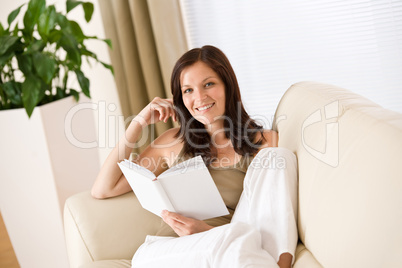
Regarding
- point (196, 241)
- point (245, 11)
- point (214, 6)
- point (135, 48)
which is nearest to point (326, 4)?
point (245, 11)

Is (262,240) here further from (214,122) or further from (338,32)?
(338,32)

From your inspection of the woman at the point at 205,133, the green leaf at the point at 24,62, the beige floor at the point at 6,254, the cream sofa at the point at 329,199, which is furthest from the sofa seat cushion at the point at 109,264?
the beige floor at the point at 6,254

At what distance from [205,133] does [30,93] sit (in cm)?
95

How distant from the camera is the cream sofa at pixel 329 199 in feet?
3.35

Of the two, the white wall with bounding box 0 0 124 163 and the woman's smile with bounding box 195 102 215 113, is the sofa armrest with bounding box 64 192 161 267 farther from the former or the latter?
the white wall with bounding box 0 0 124 163

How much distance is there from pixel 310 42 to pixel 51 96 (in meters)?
1.53

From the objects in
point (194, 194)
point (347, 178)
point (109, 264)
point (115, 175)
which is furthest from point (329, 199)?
point (115, 175)

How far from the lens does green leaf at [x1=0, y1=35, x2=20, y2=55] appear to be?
220cm

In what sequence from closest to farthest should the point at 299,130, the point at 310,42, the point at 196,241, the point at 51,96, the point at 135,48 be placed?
the point at 196,241 → the point at 299,130 → the point at 51,96 → the point at 310,42 → the point at 135,48

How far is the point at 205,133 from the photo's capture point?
193cm

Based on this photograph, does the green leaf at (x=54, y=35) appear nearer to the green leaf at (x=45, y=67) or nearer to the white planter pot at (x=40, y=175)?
the green leaf at (x=45, y=67)

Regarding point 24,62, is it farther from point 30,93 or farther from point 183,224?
point 183,224

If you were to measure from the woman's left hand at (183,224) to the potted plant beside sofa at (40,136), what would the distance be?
1073mm

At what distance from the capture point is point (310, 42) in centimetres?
275
